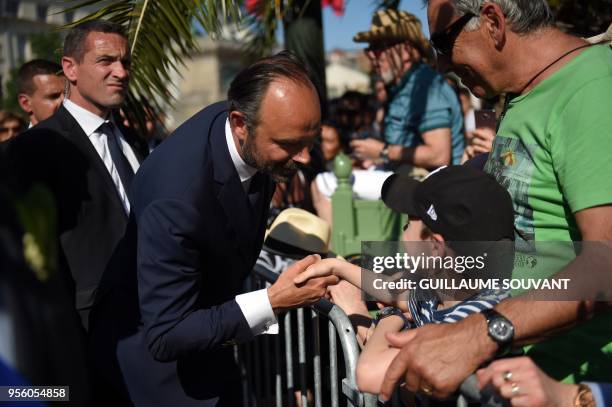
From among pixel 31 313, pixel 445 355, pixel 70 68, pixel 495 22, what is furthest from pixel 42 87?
pixel 31 313

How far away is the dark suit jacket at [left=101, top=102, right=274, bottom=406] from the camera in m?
2.12

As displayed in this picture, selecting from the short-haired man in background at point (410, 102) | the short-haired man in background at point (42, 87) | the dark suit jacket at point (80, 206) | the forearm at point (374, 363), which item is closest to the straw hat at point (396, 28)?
the short-haired man in background at point (410, 102)

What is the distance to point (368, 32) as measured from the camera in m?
5.30

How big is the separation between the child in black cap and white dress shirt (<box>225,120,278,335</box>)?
0.40 m

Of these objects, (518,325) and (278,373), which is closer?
(518,325)

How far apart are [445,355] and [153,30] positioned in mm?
3486

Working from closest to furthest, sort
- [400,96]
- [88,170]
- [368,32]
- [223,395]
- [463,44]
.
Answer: [463,44] < [223,395] < [88,170] < [400,96] < [368,32]

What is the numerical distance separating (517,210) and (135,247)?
1.40 m

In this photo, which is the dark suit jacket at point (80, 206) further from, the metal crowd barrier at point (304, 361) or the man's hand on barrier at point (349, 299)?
the man's hand on barrier at point (349, 299)

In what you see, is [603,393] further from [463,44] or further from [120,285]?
Result: [120,285]

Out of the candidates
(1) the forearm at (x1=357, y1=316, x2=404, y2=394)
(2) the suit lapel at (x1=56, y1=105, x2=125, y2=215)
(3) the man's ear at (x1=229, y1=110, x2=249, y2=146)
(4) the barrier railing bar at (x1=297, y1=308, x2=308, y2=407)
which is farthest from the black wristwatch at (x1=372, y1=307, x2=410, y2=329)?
(2) the suit lapel at (x1=56, y1=105, x2=125, y2=215)

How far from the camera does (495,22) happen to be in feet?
6.36

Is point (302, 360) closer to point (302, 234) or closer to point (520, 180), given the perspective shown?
point (302, 234)

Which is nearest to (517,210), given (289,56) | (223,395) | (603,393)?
(603,393)
